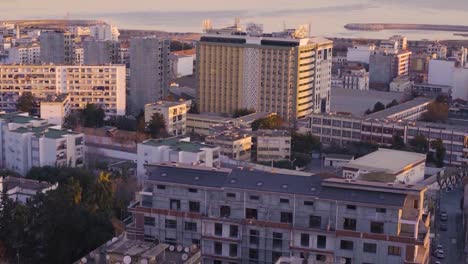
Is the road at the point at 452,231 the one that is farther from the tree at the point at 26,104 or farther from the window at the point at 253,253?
the tree at the point at 26,104

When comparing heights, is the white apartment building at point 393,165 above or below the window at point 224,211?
below

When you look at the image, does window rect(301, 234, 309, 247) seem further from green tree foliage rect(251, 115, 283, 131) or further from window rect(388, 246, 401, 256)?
green tree foliage rect(251, 115, 283, 131)

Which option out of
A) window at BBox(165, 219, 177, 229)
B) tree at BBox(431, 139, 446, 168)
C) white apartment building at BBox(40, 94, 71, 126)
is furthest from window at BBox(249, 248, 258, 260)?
white apartment building at BBox(40, 94, 71, 126)

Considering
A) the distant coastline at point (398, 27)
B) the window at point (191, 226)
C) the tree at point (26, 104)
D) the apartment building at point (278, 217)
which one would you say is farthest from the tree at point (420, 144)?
the distant coastline at point (398, 27)

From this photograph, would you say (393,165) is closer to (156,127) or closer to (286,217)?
(156,127)

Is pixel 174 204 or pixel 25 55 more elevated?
pixel 25 55

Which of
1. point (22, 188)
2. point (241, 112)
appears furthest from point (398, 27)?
point (22, 188)

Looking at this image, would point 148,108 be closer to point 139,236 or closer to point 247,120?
point 247,120
